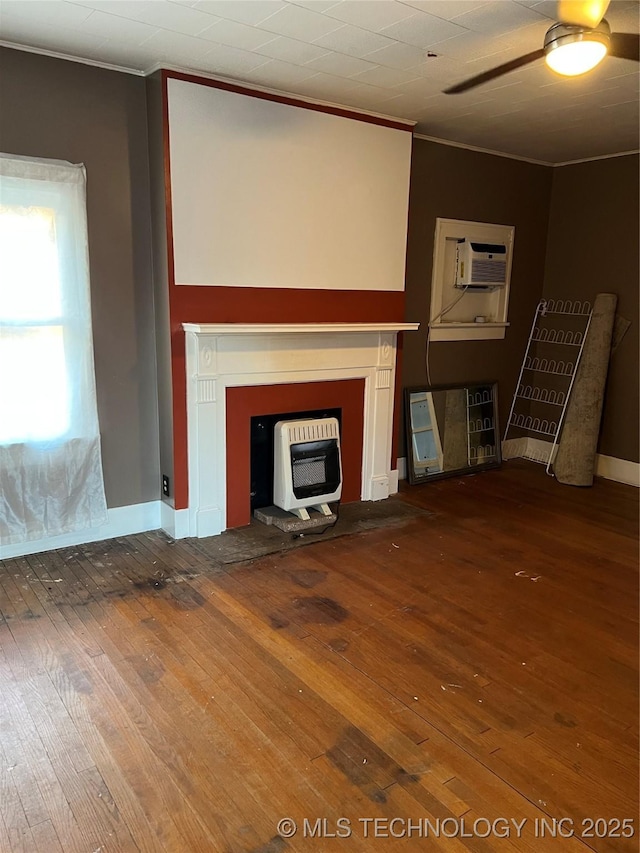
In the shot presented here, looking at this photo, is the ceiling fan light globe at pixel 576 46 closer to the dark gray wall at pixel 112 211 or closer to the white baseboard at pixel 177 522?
the dark gray wall at pixel 112 211

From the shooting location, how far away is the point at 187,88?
3125mm

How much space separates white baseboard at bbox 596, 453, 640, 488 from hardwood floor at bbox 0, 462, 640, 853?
4.74 ft

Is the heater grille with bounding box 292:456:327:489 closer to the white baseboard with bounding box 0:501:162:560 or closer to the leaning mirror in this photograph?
the white baseboard with bounding box 0:501:162:560

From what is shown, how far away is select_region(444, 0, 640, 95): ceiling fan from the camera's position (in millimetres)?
1979

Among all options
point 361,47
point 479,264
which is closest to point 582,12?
point 361,47

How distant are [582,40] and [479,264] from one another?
106 inches

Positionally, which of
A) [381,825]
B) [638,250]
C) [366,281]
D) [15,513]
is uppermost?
[638,250]

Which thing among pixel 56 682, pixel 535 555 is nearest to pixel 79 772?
pixel 56 682

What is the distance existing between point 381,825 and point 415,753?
301 millimetres

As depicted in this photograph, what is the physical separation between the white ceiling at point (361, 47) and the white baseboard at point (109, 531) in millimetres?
2321

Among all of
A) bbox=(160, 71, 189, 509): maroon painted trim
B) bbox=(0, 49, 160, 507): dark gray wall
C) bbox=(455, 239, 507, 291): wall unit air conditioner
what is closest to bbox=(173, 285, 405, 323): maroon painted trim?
bbox=(160, 71, 189, 509): maroon painted trim

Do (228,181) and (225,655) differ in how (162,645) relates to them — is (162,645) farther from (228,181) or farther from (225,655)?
(228,181)

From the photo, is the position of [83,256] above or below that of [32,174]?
below

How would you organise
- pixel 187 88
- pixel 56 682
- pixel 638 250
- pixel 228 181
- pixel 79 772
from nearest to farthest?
pixel 79 772 < pixel 56 682 < pixel 187 88 < pixel 228 181 < pixel 638 250
